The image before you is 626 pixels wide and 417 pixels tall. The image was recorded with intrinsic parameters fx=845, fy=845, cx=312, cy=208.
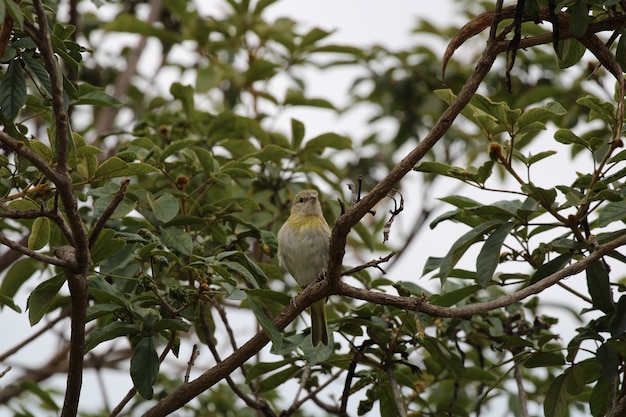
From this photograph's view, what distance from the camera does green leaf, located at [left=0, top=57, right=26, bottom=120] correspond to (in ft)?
8.84

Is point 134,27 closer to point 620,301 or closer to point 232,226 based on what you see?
point 232,226

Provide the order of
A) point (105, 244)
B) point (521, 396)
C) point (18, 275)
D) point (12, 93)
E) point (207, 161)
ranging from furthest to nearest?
1. point (18, 275)
2. point (521, 396)
3. point (207, 161)
4. point (105, 244)
5. point (12, 93)

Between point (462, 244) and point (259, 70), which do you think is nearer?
point (462, 244)

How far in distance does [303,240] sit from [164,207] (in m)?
1.70

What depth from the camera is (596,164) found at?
3178 millimetres

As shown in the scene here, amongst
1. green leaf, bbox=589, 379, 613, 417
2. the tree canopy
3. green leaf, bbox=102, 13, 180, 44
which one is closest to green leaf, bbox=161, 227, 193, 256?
the tree canopy

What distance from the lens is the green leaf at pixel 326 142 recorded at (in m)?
4.77

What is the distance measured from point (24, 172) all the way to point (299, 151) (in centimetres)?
201

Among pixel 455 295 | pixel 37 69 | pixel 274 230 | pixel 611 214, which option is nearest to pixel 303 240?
pixel 274 230

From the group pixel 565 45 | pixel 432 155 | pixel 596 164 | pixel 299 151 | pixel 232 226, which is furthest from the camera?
pixel 432 155

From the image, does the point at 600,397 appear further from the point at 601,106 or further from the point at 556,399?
the point at 601,106

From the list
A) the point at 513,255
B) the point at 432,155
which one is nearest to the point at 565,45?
the point at 513,255

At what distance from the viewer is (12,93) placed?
2.71 meters

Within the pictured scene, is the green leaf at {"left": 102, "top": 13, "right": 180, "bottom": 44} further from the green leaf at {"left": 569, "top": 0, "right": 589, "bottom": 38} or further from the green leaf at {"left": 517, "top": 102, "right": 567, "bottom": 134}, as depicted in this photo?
the green leaf at {"left": 569, "top": 0, "right": 589, "bottom": 38}
